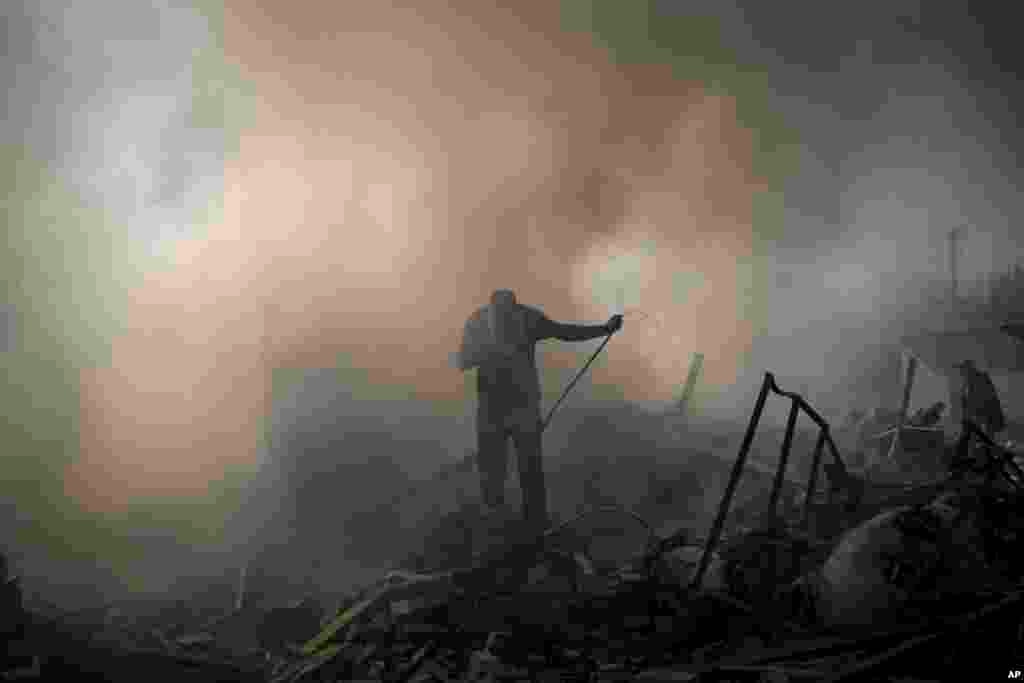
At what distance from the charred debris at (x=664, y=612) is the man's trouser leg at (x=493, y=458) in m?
0.61

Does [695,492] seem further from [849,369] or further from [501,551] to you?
[849,369]

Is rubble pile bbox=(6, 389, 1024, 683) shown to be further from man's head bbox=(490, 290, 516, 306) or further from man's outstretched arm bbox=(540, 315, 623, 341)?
A: man's head bbox=(490, 290, 516, 306)

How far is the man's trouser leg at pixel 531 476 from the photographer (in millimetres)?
7801

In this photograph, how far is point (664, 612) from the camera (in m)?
5.07

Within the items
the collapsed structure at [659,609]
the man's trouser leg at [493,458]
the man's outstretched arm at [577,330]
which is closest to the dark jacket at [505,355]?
the man's outstretched arm at [577,330]

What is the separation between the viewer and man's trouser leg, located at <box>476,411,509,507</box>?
8156 mm

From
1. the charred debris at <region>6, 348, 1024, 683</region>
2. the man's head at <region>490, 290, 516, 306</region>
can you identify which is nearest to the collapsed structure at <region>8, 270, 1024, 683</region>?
the charred debris at <region>6, 348, 1024, 683</region>

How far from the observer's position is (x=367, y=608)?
18.8 ft

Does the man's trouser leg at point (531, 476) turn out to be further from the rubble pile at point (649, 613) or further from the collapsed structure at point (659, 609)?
the rubble pile at point (649, 613)

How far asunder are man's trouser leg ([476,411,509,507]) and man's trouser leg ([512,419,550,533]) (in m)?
0.27

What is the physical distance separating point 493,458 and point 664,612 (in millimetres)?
3346

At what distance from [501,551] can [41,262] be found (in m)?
12.7

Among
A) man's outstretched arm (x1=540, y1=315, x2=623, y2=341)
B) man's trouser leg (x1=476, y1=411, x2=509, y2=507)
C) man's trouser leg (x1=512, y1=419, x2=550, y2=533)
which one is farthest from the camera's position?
man's outstretched arm (x1=540, y1=315, x2=623, y2=341)

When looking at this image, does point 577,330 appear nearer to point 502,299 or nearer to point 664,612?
point 502,299
